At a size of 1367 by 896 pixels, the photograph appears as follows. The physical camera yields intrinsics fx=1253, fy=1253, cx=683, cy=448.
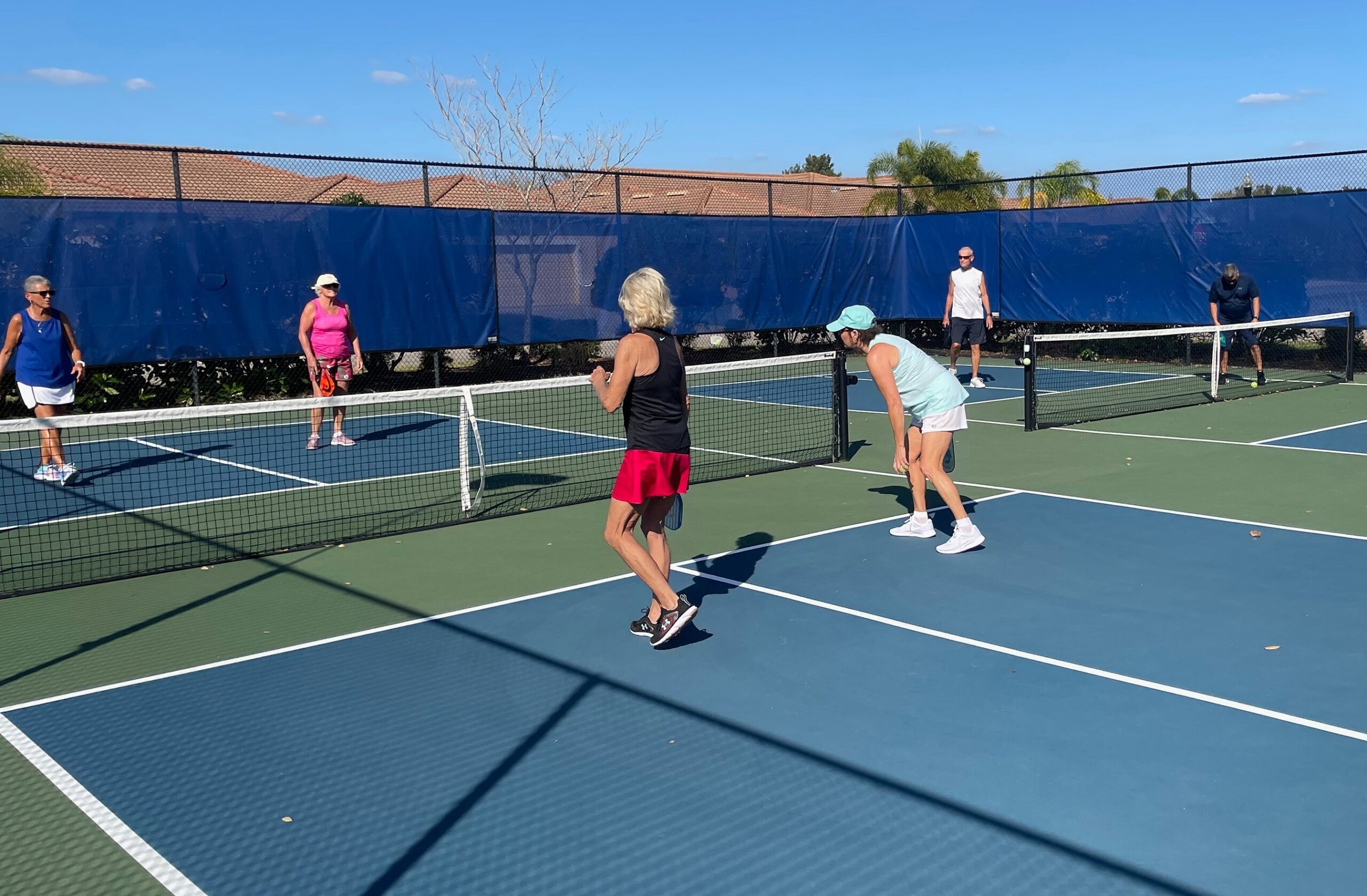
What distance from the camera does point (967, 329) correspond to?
1611 centimetres

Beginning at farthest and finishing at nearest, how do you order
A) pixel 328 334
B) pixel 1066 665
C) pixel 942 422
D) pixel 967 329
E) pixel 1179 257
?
pixel 1179 257, pixel 967 329, pixel 328 334, pixel 942 422, pixel 1066 665

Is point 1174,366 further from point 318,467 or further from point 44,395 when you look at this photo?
point 44,395

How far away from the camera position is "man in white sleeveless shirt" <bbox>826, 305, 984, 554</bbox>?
23.0ft

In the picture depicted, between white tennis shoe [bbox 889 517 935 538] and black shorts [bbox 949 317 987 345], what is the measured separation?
8554 millimetres

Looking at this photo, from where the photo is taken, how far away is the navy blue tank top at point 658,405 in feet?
18.3

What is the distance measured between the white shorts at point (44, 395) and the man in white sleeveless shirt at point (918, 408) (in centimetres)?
655

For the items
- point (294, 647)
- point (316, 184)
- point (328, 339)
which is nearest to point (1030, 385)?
point (328, 339)

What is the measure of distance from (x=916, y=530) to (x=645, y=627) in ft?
8.46

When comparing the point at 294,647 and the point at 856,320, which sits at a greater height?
the point at 856,320

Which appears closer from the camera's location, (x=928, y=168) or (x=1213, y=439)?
(x=1213, y=439)

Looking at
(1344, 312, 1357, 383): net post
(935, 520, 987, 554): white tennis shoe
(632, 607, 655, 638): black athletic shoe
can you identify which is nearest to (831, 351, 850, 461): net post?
(935, 520, 987, 554): white tennis shoe

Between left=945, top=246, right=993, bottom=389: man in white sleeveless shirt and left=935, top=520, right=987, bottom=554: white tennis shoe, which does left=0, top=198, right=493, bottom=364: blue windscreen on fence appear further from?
left=935, top=520, right=987, bottom=554: white tennis shoe

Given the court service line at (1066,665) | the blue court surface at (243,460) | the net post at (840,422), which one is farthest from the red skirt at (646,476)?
the net post at (840,422)

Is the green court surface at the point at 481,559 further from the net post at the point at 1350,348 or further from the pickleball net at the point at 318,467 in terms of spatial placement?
the net post at the point at 1350,348
